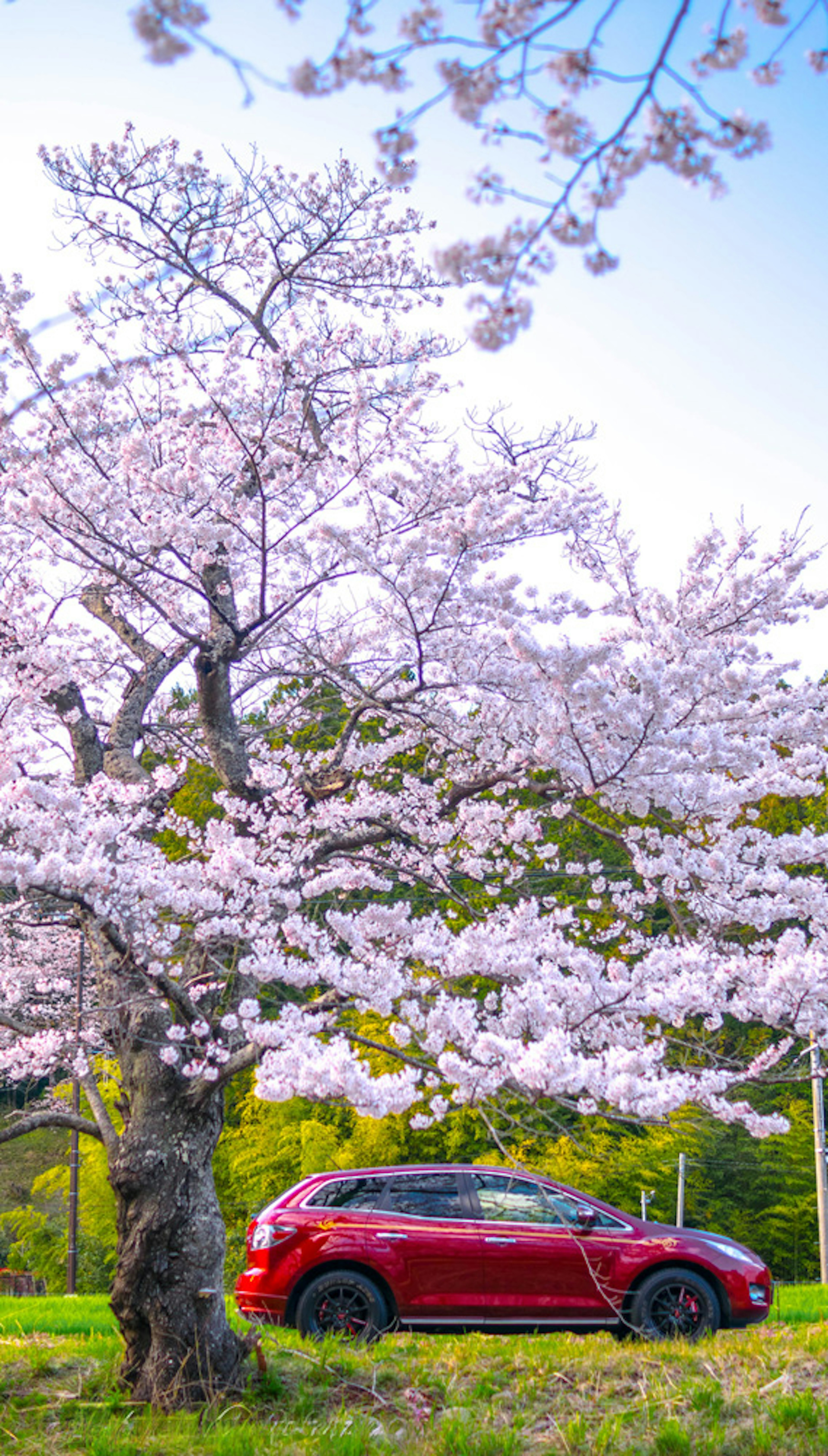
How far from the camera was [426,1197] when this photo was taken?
7258 mm

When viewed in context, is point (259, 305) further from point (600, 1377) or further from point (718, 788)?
point (600, 1377)

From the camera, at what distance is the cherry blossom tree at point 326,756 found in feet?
15.0

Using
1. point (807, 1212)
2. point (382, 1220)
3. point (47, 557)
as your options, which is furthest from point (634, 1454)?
point (807, 1212)

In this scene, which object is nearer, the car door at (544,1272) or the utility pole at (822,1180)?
the car door at (544,1272)

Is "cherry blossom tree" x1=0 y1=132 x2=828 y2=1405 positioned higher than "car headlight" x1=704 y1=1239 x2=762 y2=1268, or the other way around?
"cherry blossom tree" x1=0 y1=132 x2=828 y2=1405

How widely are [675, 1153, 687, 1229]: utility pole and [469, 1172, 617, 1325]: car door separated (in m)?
10.3

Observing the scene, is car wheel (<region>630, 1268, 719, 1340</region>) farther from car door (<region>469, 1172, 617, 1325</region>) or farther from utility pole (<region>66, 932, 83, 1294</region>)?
utility pole (<region>66, 932, 83, 1294</region>)

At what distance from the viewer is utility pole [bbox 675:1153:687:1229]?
55.0ft

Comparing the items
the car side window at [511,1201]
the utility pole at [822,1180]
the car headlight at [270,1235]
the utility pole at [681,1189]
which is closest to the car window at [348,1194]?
the car headlight at [270,1235]

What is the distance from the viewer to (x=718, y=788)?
5758mm

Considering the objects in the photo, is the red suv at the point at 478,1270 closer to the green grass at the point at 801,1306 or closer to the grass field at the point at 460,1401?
the grass field at the point at 460,1401

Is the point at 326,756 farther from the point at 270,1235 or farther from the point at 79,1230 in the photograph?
the point at 79,1230

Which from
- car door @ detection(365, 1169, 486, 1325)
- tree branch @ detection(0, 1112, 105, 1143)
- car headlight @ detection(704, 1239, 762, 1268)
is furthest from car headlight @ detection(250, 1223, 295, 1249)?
car headlight @ detection(704, 1239, 762, 1268)

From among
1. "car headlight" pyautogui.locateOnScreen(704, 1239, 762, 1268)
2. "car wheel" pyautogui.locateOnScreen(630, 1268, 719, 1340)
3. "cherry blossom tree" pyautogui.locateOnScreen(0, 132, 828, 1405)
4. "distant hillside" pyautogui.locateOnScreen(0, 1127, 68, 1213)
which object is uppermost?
"cherry blossom tree" pyautogui.locateOnScreen(0, 132, 828, 1405)
